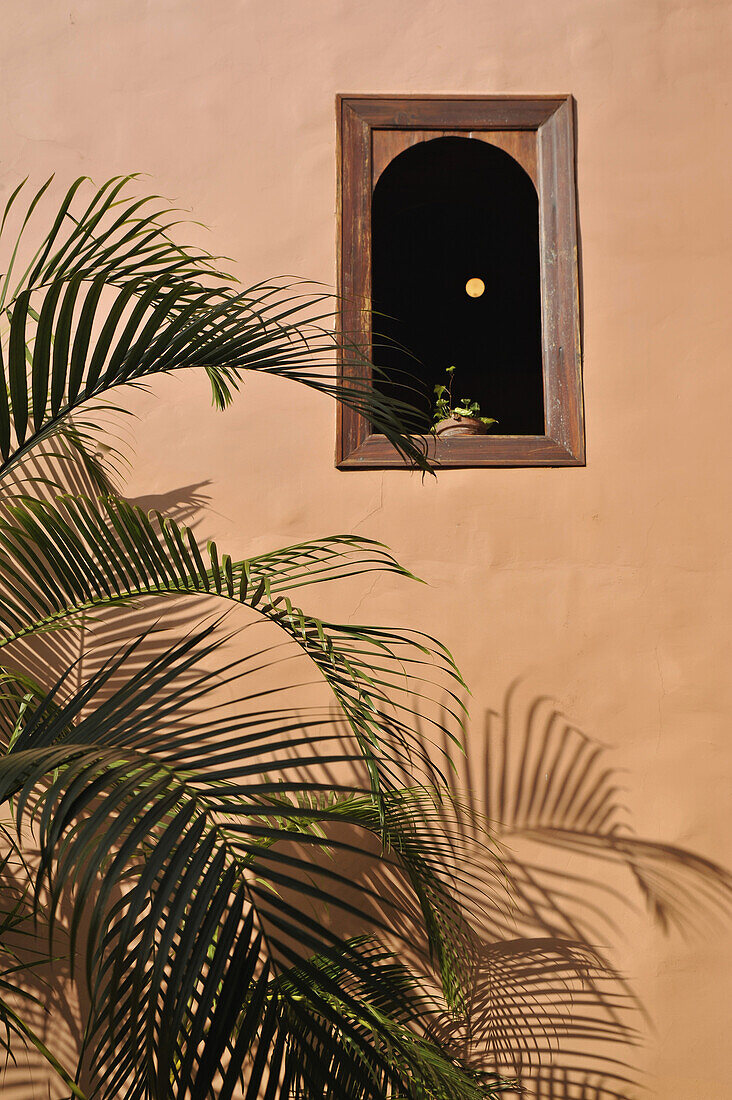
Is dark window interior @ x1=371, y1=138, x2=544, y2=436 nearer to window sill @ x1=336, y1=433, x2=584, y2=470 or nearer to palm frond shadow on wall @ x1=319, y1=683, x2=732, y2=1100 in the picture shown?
window sill @ x1=336, y1=433, x2=584, y2=470

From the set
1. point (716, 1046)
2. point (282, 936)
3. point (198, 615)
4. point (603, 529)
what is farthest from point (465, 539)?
point (716, 1046)

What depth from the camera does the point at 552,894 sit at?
214 centimetres

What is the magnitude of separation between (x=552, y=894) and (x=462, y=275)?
3.10 meters

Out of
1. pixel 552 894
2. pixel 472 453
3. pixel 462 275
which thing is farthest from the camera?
pixel 462 275

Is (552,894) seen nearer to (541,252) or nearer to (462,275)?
(541,252)

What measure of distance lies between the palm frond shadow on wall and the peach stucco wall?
2.2 inches

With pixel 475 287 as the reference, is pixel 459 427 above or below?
below

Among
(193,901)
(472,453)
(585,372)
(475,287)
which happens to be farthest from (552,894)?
(475,287)

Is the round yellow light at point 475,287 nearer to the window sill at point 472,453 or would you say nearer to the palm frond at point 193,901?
the window sill at point 472,453

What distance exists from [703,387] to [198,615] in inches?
56.3

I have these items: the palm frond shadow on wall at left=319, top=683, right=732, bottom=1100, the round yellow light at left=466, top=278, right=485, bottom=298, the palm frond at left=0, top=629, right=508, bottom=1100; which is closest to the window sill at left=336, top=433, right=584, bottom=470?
the palm frond shadow on wall at left=319, top=683, right=732, bottom=1100

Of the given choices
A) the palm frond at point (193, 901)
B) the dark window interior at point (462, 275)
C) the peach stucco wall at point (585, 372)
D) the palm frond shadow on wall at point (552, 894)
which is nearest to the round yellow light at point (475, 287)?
the dark window interior at point (462, 275)

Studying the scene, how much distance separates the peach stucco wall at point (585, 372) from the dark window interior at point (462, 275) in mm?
283

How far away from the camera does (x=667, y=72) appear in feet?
7.92
